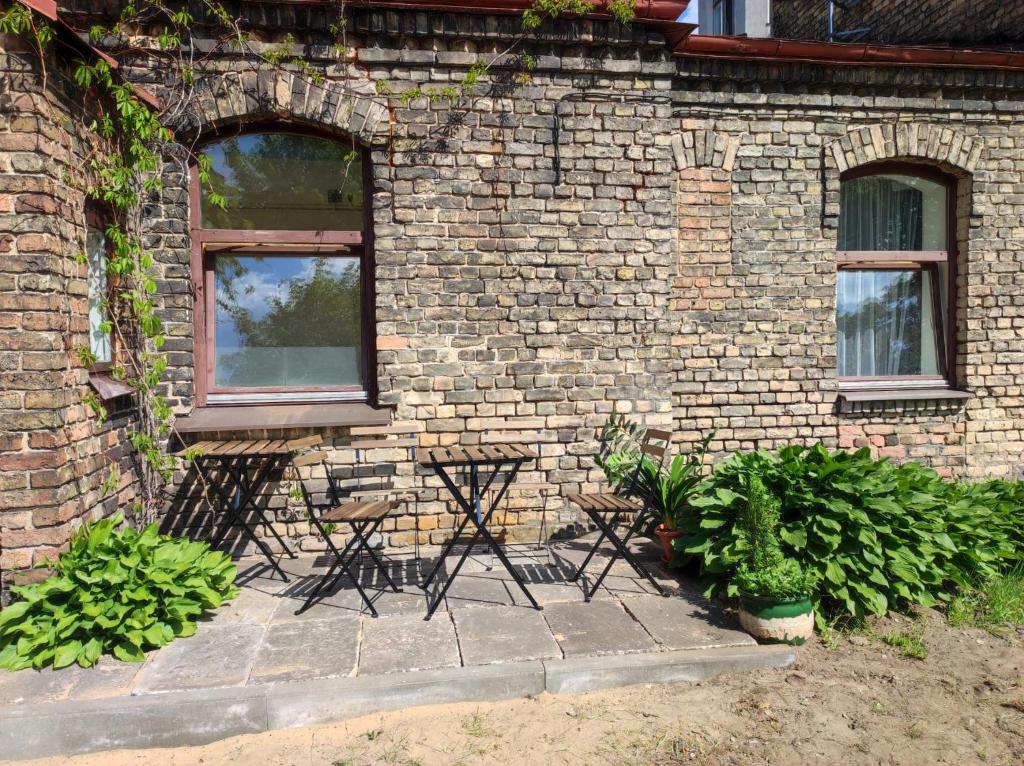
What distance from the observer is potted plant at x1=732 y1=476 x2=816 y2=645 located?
3334 mm

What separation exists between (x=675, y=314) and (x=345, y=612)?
343 centimetres

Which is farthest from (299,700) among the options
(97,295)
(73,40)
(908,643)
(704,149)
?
(704,149)

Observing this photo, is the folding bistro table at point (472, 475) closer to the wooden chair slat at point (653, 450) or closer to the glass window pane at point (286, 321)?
the wooden chair slat at point (653, 450)

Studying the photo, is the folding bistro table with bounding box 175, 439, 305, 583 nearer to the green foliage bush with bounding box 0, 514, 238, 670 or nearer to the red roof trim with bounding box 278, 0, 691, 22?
the green foliage bush with bounding box 0, 514, 238, 670

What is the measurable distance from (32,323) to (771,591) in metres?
4.15

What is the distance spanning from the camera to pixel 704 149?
17.3ft

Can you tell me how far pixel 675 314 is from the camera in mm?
5301

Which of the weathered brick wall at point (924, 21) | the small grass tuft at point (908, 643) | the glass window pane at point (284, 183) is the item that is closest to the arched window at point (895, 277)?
the weathered brick wall at point (924, 21)

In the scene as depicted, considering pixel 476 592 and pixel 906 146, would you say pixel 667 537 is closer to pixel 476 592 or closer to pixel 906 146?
pixel 476 592

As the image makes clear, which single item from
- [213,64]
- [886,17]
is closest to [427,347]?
[213,64]

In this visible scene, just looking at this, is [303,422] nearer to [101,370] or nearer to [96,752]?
[101,370]

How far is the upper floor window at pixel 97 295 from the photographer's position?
12.7 feet

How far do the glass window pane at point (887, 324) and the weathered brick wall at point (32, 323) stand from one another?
6.00 metres

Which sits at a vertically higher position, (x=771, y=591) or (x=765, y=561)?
(x=765, y=561)
